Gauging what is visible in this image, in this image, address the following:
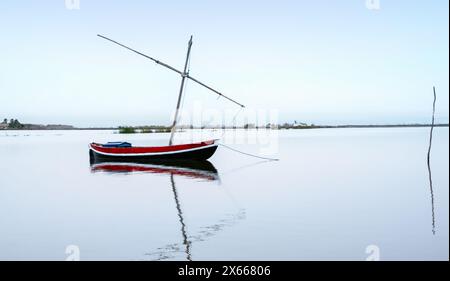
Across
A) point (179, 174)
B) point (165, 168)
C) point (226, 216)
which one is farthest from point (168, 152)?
point (226, 216)

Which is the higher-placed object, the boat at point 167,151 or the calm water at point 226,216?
the boat at point 167,151

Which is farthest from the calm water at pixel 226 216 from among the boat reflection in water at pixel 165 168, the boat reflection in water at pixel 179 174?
the boat reflection in water at pixel 165 168

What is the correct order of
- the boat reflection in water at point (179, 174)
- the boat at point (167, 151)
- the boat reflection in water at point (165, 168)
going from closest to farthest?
1. the boat reflection in water at point (179, 174)
2. the boat reflection in water at point (165, 168)
3. the boat at point (167, 151)

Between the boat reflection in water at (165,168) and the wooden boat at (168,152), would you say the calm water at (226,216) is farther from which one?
the wooden boat at (168,152)

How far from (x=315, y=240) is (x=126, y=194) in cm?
1236

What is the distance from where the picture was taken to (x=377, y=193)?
69.5 ft

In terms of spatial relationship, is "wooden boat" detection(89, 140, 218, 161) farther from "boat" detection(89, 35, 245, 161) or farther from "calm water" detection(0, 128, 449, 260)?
"calm water" detection(0, 128, 449, 260)

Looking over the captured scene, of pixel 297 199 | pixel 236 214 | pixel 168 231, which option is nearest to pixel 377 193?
pixel 297 199

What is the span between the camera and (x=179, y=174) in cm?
3067

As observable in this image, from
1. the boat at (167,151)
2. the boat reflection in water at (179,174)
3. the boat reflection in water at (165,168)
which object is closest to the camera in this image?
the boat reflection in water at (179,174)

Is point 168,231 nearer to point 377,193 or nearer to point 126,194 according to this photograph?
point 126,194

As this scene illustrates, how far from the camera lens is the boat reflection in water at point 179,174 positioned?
11398 mm

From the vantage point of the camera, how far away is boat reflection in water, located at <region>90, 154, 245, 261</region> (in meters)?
11.4

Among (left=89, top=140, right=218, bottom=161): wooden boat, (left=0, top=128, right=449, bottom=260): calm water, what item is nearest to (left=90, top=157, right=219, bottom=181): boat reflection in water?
(left=89, top=140, right=218, bottom=161): wooden boat
